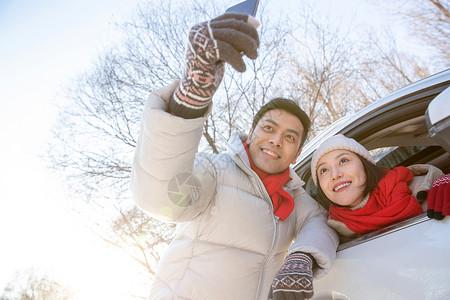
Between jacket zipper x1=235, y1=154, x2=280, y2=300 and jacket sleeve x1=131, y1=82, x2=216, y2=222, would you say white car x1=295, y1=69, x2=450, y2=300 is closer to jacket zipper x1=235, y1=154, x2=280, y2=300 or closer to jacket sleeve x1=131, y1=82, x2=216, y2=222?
jacket zipper x1=235, y1=154, x2=280, y2=300

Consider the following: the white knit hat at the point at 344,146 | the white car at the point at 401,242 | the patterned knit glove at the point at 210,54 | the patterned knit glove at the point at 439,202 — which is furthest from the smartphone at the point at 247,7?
the patterned knit glove at the point at 439,202

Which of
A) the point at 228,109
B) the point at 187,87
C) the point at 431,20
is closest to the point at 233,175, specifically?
the point at 187,87

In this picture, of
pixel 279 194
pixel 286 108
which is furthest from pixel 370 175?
pixel 286 108

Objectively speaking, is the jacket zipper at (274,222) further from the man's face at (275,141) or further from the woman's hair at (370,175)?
the woman's hair at (370,175)

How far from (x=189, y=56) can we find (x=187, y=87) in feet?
0.38

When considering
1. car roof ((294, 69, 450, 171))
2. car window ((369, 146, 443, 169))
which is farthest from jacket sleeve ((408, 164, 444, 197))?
car window ((369, 146, 443, 169))

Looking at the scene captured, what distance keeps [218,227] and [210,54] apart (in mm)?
979

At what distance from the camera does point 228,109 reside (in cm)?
807

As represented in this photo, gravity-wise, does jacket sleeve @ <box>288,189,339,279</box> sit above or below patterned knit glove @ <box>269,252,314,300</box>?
above

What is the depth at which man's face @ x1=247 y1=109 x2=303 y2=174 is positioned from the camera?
2.06 meters

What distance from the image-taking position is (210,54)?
1.13m

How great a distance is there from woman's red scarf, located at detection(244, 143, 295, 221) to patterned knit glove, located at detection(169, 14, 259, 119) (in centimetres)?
84

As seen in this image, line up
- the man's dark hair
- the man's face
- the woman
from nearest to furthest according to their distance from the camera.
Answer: the woman < the man's face < the man's dark hair

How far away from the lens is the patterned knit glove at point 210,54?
3.62 feet
